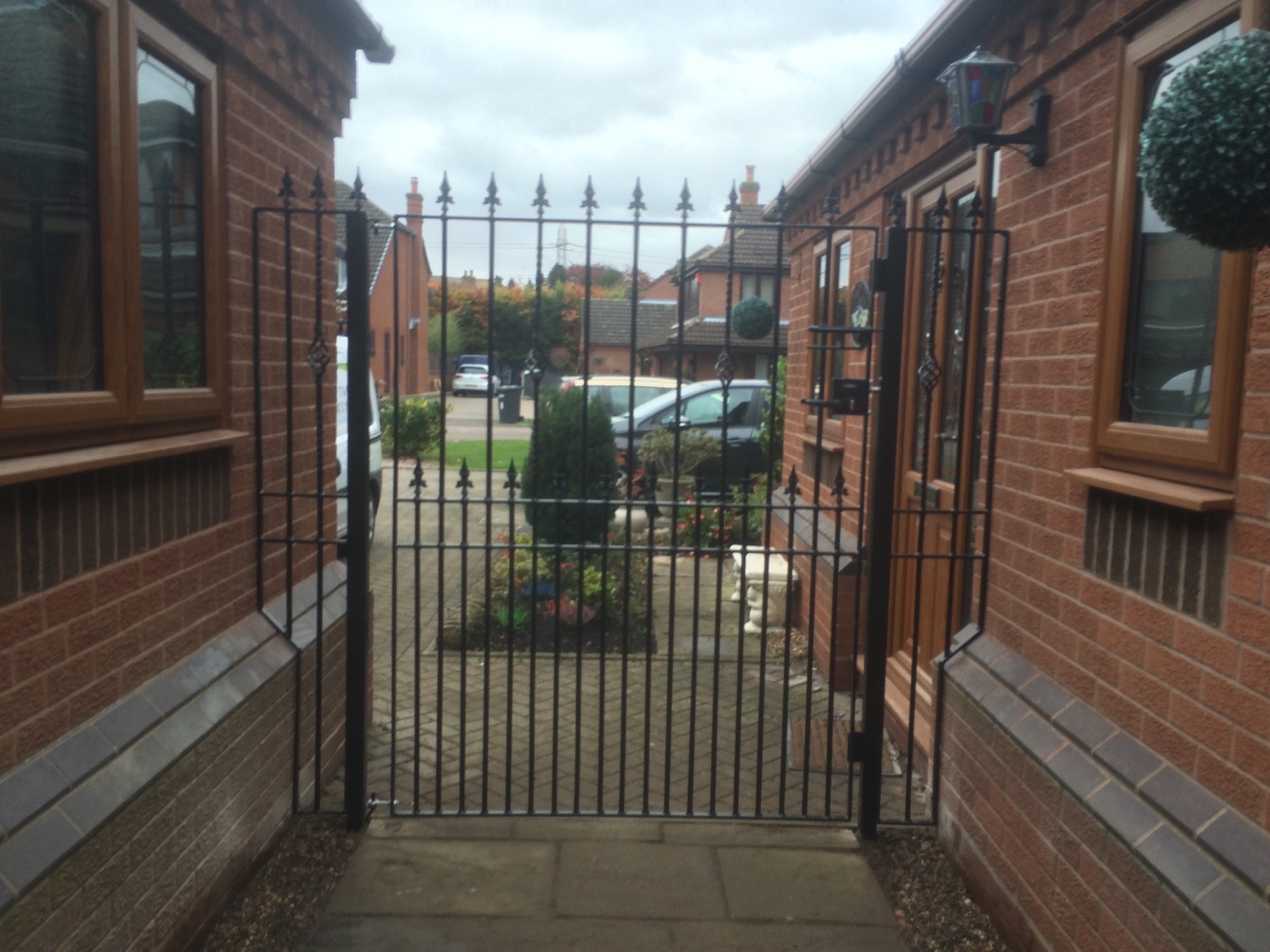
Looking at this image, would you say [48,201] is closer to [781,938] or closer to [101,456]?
[101,456]

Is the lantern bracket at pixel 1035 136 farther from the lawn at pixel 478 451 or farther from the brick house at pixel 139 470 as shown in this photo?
the lawn at pixel 478 451

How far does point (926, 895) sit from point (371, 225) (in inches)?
124

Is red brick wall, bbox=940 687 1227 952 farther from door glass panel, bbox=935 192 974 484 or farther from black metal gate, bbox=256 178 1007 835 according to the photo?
door glass panel, bbox=935 192 974 484

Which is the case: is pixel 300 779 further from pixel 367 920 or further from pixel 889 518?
pixel 889 518

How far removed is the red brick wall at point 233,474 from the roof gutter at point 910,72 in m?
2.03

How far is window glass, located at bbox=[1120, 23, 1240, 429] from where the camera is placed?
2666mm

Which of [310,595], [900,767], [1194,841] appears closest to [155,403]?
[310,595]

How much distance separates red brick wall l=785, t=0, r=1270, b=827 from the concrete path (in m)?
1.10

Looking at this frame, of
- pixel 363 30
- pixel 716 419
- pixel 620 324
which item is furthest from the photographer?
pixel 620 324

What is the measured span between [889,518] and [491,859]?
194 cm

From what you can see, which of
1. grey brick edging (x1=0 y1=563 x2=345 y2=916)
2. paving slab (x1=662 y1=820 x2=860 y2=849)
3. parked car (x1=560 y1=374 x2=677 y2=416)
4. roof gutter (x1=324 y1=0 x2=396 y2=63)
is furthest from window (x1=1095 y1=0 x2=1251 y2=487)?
parked car (x1=560 y1=374 x2=677 y2=416)

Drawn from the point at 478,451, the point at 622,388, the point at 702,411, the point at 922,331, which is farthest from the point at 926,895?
the point at 478,451

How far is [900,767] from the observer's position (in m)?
5.04

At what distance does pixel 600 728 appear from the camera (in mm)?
4270
